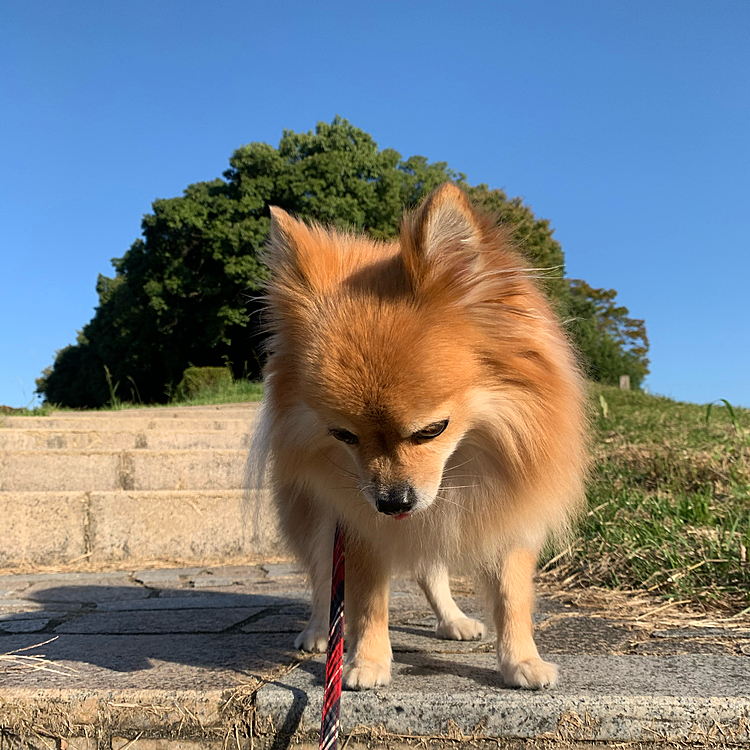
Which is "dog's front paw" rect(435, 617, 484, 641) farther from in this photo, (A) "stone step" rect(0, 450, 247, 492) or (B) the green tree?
(B) the green tree

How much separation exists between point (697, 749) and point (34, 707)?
1.85m

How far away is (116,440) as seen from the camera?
627 centimetres

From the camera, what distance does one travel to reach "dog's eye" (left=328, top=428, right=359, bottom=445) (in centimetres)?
183

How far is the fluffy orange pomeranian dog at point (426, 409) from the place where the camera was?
1774mm

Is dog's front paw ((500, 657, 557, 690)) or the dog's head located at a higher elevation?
the dog's head

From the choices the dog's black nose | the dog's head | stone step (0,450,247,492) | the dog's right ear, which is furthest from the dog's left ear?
stone step (0,450,247,492)

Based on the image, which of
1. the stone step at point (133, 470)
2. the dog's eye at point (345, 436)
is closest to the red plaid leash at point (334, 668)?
the dog's eye at point (345, 436)

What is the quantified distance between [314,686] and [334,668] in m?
0.26

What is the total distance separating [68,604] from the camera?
3.29 meters

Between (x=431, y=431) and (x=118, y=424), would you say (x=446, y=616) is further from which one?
(x=118, y=424)

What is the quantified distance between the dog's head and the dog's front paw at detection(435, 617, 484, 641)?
1.02 m

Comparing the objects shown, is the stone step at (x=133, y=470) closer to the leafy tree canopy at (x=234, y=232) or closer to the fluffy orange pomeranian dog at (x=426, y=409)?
the fluffy orange pomeranian dog at (x=426, y=409)

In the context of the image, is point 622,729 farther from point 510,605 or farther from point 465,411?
point 465,411

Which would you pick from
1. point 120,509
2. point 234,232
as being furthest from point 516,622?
point 234,232
